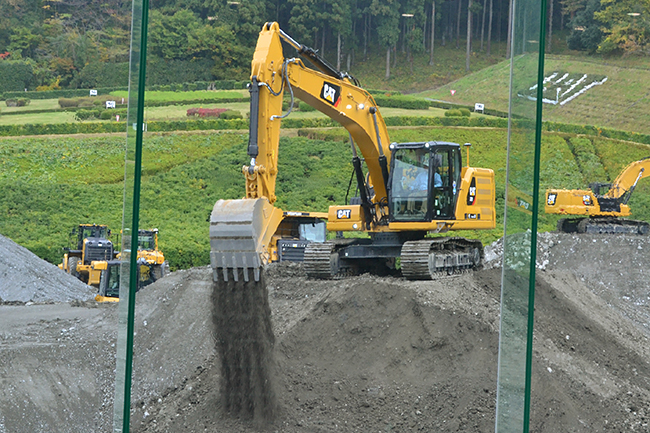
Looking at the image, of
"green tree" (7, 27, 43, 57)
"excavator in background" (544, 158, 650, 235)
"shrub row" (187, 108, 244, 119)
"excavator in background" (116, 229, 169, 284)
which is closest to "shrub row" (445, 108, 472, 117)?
"excavator in background" (544, 158, 650, 235)

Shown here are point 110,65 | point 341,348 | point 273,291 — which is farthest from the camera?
point 273,291

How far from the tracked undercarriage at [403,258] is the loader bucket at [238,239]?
11.3ft

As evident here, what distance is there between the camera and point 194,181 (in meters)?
12.5

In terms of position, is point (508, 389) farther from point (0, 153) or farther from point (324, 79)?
point (0, 153)

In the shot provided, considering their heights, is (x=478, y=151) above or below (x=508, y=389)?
above

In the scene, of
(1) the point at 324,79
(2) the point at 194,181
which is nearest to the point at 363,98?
(1) the point at 324,79

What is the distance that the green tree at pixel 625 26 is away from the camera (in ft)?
23.6

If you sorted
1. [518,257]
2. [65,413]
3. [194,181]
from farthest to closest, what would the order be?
[194,181] < [65,413] < [518,257]

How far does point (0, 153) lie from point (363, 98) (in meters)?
10.8

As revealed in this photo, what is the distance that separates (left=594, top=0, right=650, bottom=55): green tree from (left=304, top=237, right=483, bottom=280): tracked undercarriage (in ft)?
9.26

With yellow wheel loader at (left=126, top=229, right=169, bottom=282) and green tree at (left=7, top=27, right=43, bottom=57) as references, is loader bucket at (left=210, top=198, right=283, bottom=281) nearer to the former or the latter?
yellow wheel loader at (left=126, top=229, right=169, bottom=282)

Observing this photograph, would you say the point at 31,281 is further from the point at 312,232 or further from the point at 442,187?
the point at 442,187

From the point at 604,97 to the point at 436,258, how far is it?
568cm

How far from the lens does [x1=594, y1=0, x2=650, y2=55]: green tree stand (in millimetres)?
7184
